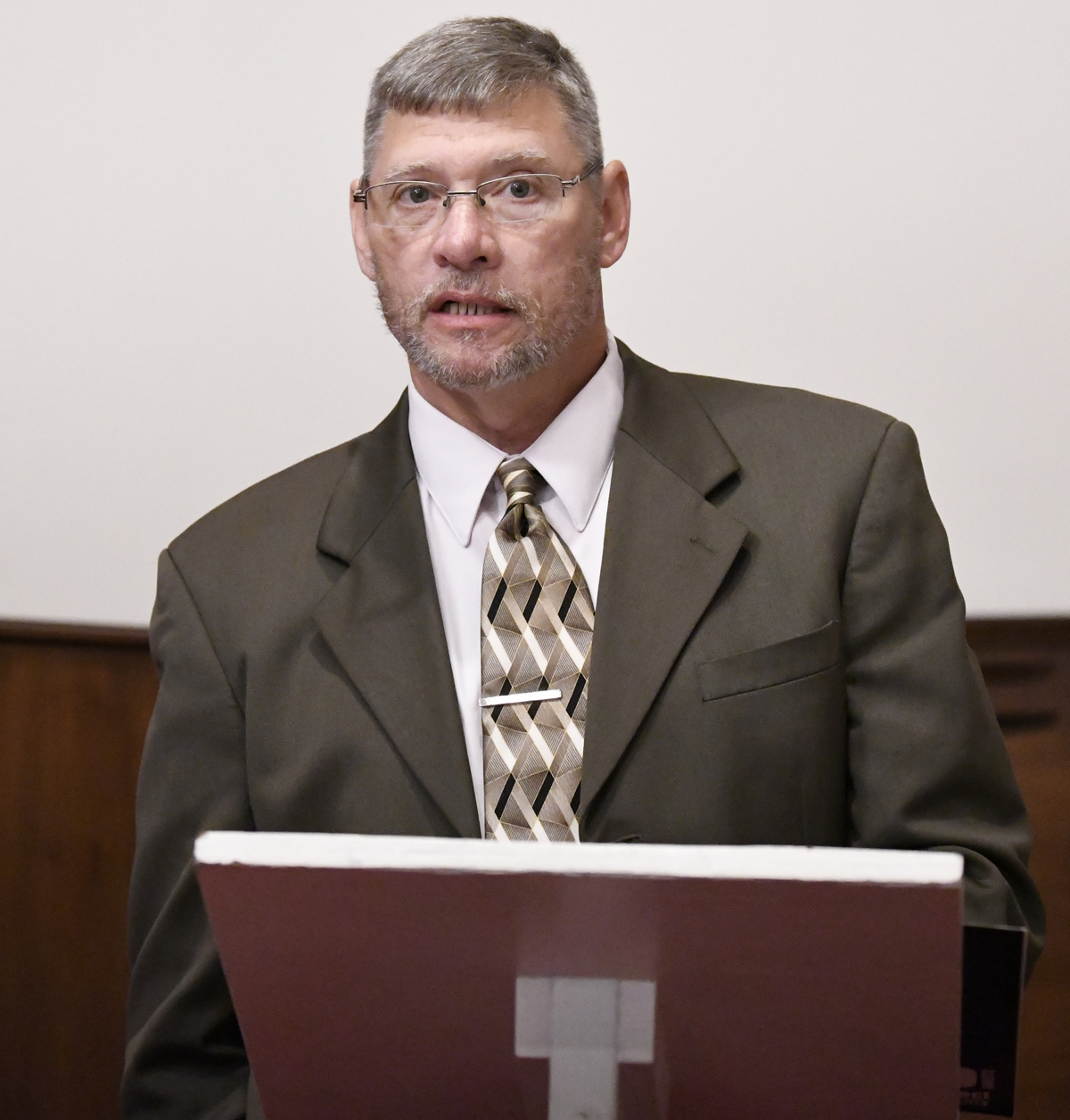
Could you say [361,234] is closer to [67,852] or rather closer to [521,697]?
[521,697]

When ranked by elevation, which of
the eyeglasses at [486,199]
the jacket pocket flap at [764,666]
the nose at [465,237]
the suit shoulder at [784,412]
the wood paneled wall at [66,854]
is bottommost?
the wood paneled wall at [66,854]

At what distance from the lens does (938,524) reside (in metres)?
1.51

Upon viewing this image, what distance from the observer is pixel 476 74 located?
1.50 m

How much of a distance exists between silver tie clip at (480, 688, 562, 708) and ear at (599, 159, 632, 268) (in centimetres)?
49

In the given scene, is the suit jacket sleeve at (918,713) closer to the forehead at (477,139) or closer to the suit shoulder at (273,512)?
the forehead at (477,139)

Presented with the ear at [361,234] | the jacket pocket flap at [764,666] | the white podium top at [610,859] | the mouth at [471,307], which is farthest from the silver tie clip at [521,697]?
the white podium top at [610,859]

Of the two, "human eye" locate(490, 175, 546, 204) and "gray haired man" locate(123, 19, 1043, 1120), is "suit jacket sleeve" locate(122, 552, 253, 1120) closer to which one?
"gray haired man" locate(123, 19, 1043, 1120)

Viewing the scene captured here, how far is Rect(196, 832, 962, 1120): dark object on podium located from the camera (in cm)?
81

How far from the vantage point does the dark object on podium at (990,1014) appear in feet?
3.20

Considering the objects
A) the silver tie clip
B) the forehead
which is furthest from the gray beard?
the silver tie clip

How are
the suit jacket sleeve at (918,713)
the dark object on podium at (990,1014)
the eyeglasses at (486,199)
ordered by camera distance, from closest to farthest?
the dark object on podium at (990,1014) → the suit jacket sleeve at (918,713) → the eyeglasses at (486,199)

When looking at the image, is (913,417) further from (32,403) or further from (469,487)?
(32,403)

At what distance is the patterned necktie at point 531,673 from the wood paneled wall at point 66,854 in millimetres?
755

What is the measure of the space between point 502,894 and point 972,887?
2.16 feet
